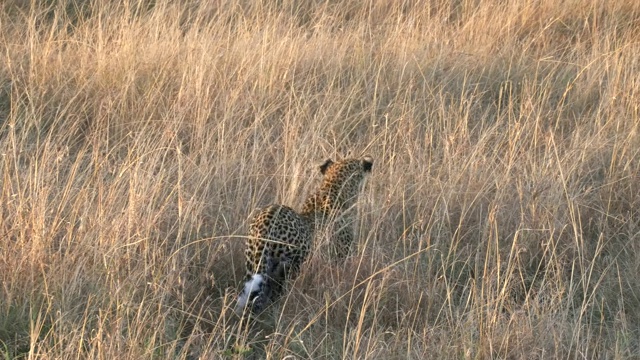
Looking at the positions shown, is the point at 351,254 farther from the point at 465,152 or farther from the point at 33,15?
the point at 33,15

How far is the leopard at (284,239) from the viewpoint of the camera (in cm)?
406

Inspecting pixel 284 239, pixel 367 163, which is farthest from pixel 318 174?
pixel 284 239

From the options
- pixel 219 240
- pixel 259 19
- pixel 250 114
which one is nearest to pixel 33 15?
pixel 259 19

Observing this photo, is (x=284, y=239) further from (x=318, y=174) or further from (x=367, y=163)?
(x=318, y=174)

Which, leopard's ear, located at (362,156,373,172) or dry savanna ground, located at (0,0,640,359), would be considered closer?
dry savanna ground, located at (0,0,640,359)

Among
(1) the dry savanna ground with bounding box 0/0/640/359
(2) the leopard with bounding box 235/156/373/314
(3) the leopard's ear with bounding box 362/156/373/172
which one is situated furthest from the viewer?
(3) the leopard's ear with bounding box 362/156/373/172

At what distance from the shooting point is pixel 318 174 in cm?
509

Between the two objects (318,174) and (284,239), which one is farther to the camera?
(318,174)

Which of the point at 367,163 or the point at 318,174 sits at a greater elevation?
the point at 367,163

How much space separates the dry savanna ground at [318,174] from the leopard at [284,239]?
0.08 metres

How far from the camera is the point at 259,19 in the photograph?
7.04 m

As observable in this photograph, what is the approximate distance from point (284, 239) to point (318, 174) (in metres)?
1.01

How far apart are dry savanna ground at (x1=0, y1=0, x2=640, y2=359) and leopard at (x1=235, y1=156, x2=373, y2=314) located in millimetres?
77

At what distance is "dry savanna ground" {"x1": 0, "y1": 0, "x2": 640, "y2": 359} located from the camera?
3.73 m
